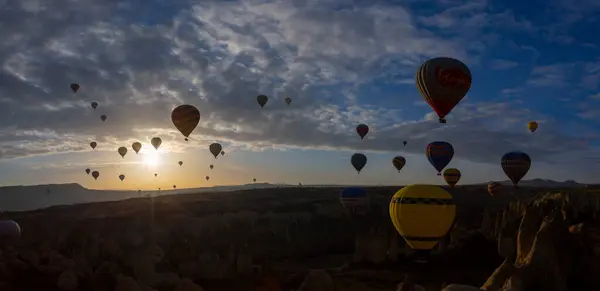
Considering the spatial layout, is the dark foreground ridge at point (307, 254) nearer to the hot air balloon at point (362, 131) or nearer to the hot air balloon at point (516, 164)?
the hot air balloon at point (516, 164)

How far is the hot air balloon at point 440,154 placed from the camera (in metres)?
51.6

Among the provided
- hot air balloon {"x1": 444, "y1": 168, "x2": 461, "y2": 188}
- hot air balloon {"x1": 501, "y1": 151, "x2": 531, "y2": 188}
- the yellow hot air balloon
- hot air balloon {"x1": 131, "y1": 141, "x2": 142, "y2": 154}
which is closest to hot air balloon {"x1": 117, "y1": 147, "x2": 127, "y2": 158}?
hot air balloon {"x1": 131, "y1": 141, "x2": 142, "y2": 154}

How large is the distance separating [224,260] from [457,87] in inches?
805

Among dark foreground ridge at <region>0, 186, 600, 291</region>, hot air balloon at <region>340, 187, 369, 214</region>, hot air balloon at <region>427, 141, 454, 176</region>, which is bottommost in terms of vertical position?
dark foreground ridge at <region>0, 186, 600, 291</region>

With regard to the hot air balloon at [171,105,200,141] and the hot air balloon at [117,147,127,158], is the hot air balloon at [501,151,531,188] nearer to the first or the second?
the hot air balloon at [171,105,200,141]

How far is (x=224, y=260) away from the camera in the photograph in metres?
39.0

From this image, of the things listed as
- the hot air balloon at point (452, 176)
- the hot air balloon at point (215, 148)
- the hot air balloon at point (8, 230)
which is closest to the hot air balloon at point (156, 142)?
the hot air balloon at point (215, 148)

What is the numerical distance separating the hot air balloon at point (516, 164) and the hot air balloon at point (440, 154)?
751 centimetres

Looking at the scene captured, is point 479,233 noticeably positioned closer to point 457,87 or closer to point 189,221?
point 457,87

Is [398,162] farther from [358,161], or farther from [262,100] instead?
[262,100]

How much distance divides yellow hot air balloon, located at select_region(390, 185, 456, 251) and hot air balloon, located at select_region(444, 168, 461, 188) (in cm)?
4725

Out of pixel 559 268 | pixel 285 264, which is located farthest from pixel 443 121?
pixel 285 264

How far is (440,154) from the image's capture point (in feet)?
170

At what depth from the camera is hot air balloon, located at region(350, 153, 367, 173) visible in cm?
7306
